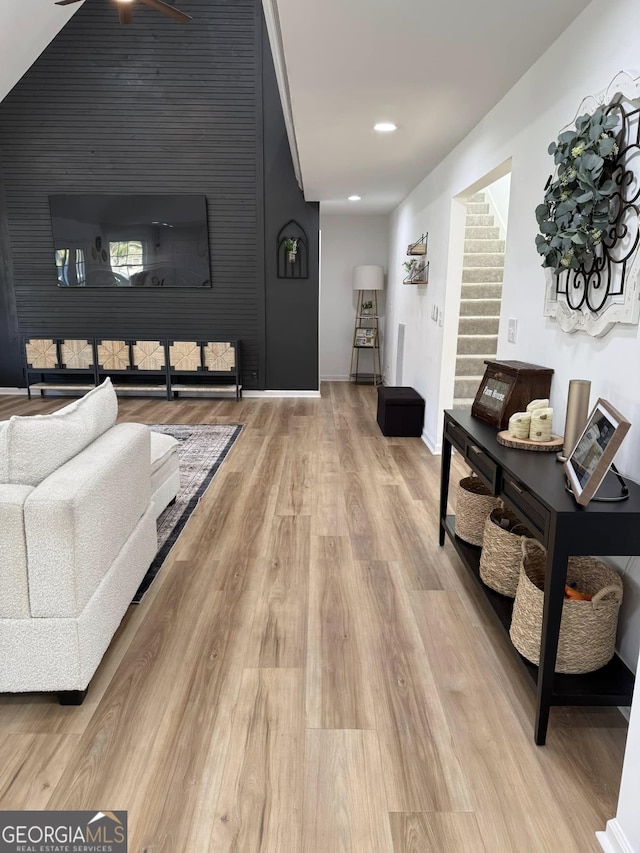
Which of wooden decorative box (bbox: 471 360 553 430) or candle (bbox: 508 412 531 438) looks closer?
candle (bbox: 508 412 531 438)

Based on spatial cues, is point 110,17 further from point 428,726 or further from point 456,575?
point 428,726

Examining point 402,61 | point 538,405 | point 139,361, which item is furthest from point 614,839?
point 139,361

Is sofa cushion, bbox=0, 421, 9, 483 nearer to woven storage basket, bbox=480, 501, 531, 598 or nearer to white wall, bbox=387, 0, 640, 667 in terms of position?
woven storage basket, bbox=480, 501, 531, 598

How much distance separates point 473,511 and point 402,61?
213 cm

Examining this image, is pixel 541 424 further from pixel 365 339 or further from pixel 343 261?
pixel 343 261

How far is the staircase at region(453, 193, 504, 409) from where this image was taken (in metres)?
4.87

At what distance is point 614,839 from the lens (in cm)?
133

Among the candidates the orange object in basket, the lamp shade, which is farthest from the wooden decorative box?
the lamp shade

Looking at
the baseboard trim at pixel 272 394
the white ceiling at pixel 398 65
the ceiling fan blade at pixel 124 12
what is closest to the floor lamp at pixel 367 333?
the baseboard trim at pixel 272 394

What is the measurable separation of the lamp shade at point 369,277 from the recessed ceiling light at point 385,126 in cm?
419

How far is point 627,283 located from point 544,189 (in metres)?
0.81

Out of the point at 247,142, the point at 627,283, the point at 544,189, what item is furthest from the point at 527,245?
the point at 247,142

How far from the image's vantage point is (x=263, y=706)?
5.96 feet

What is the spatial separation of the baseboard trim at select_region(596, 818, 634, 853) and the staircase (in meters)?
3.66
